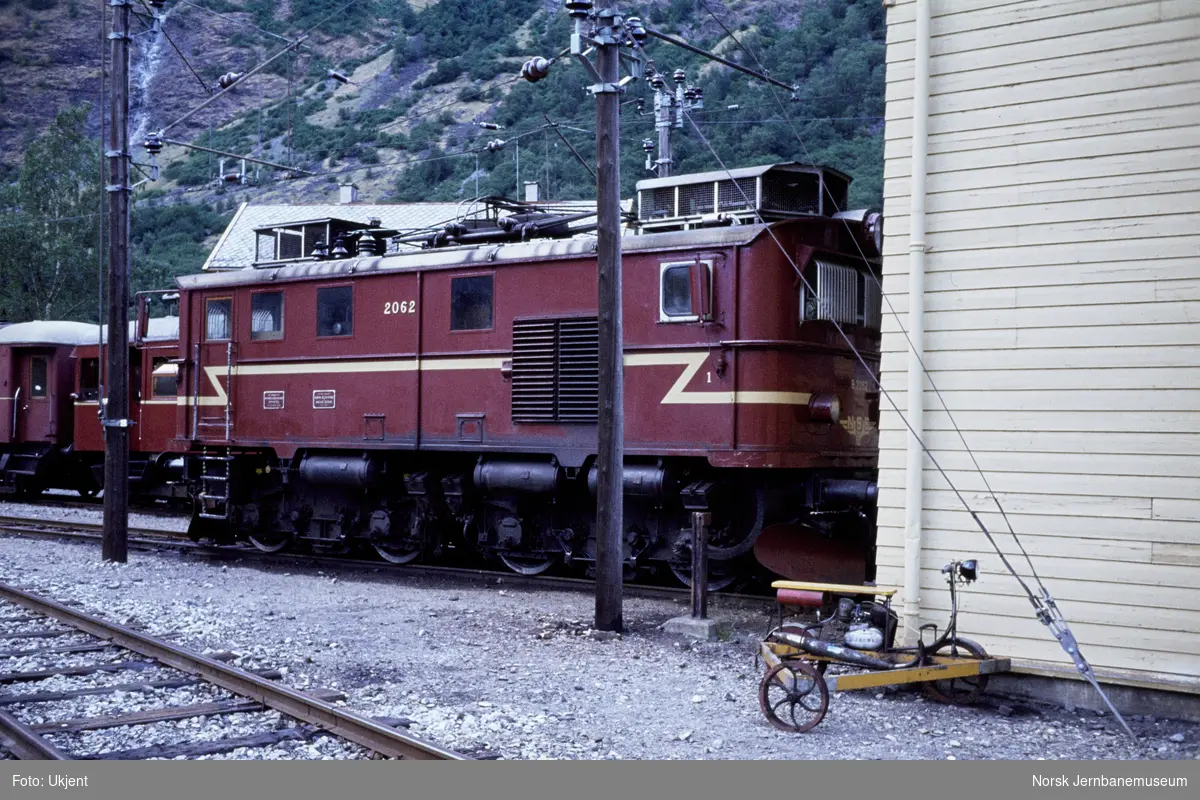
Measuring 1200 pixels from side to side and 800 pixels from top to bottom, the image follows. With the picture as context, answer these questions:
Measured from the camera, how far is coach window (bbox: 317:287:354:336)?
1360 centimetres

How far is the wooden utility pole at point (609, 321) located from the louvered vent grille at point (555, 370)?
6.36ft

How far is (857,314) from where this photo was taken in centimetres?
1147

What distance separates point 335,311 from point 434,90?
6215 cm

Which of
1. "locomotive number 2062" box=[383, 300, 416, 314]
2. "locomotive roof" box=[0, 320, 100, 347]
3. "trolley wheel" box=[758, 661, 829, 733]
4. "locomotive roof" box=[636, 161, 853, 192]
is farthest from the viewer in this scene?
"locomotive roof" box=[0, 320, 100, 347]

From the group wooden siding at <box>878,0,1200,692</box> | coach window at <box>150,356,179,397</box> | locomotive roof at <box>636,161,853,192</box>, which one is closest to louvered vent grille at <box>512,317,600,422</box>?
locomotive roof at <box>636,161,853,192</box>

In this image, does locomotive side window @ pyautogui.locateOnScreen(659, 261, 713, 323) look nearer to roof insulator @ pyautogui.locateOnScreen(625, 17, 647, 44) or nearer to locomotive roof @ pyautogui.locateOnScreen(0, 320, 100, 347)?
roof insulator @ pyautogui.locateOnScreen(625, 17, 647, 44)

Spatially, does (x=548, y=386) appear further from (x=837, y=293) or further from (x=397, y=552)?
(x=397, y=552)

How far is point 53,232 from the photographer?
4091cm

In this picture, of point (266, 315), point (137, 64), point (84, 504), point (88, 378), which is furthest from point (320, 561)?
point (137, 64)

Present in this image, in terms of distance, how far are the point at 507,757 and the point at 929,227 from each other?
4414 millimetres

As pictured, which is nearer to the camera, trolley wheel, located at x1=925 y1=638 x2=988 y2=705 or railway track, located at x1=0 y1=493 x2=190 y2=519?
trolley wheel, located at x1=925 y1=638 x2=988 y2=705

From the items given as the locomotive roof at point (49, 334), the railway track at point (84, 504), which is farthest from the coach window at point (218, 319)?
the locomotive roof at point (49, 334)

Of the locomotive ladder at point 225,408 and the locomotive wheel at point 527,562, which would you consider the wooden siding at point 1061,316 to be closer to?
the locomotive wheel at point 527,562

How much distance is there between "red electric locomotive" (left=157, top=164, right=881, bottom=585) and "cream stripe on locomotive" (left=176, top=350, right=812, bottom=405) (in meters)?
0.02
